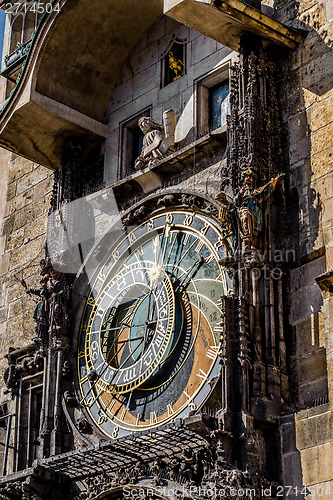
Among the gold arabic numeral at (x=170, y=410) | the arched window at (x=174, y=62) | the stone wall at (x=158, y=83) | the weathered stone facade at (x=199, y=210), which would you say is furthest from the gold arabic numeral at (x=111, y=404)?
the arched window at (x=174, y=62)

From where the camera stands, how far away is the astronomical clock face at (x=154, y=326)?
9414mm

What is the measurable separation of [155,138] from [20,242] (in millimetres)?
2559

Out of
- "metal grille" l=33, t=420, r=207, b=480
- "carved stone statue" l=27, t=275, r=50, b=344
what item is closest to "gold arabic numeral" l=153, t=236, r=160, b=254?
"carved stone statue" l=27, t=275, r=50, b=344

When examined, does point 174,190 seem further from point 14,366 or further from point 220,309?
point 14,366

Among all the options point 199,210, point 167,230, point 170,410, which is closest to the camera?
point 170,410

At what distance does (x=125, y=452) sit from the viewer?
9203 mm

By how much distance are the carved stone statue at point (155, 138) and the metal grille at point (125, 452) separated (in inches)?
112

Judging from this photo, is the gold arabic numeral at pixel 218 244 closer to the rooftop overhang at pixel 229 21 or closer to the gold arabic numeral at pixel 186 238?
the gold arabic numeral at pixel 186 238

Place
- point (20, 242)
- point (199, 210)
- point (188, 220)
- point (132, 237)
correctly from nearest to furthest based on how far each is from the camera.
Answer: point (199, 210), point (188, 220), point (132, 237), point (20, 242)

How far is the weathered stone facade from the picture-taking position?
848 centimetres

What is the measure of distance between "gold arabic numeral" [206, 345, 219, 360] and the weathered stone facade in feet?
1.35

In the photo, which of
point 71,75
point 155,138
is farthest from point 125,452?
point 71,75

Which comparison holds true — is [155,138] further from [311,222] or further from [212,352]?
[212,352]

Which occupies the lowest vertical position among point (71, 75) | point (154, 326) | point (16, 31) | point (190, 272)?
point (154, 326)
